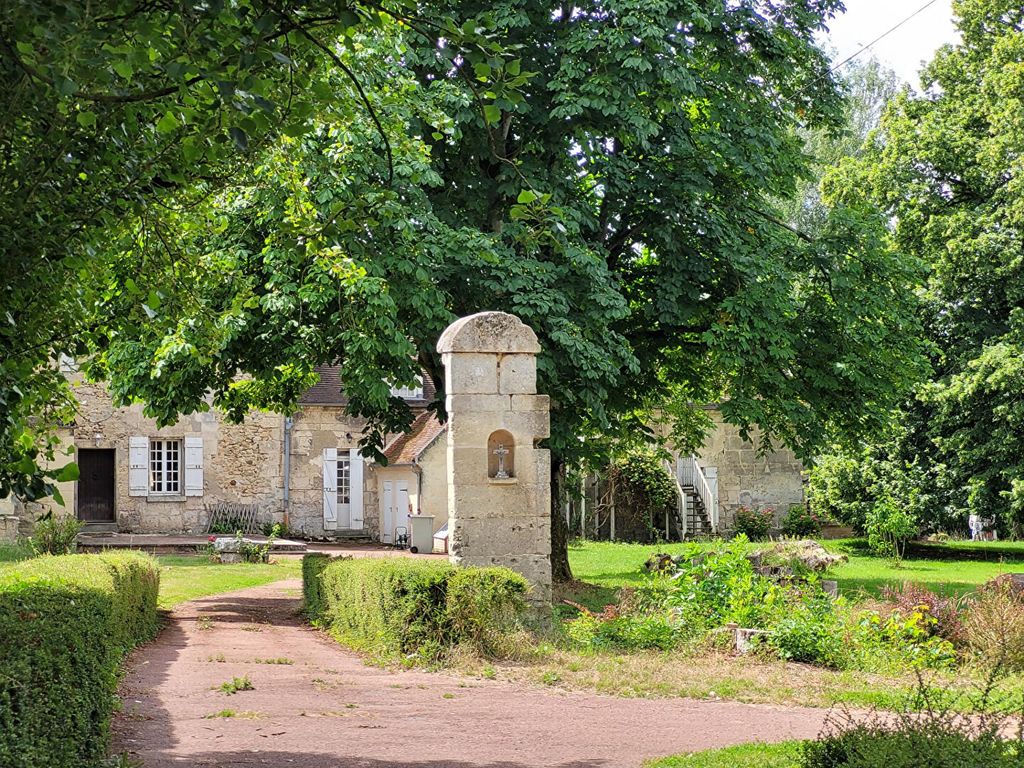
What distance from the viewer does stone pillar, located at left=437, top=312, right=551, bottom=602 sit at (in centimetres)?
1193

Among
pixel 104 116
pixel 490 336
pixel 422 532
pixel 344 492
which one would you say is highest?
pixel 104 116

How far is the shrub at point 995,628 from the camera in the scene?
375 inches

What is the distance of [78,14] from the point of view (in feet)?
13.3

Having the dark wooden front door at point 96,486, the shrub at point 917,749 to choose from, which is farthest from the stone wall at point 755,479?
the shrub at point 917,749

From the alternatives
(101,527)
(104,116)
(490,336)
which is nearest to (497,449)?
(490,336)

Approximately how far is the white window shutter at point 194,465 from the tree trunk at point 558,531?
14.3 meters

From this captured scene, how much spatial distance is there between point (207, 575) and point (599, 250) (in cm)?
1021

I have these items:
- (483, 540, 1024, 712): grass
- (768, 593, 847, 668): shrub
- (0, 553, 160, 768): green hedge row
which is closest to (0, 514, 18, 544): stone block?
(483, 540, 1024, 712): grass

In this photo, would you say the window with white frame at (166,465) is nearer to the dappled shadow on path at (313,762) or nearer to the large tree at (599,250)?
the large tree at (599,250)

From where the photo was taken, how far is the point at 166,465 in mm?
29609

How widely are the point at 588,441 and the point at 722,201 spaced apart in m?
4.23

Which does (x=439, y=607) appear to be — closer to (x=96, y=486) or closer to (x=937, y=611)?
(x=937, y=611)

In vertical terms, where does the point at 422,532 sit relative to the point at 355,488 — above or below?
below

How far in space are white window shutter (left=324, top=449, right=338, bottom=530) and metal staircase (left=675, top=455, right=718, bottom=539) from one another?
907 cm
